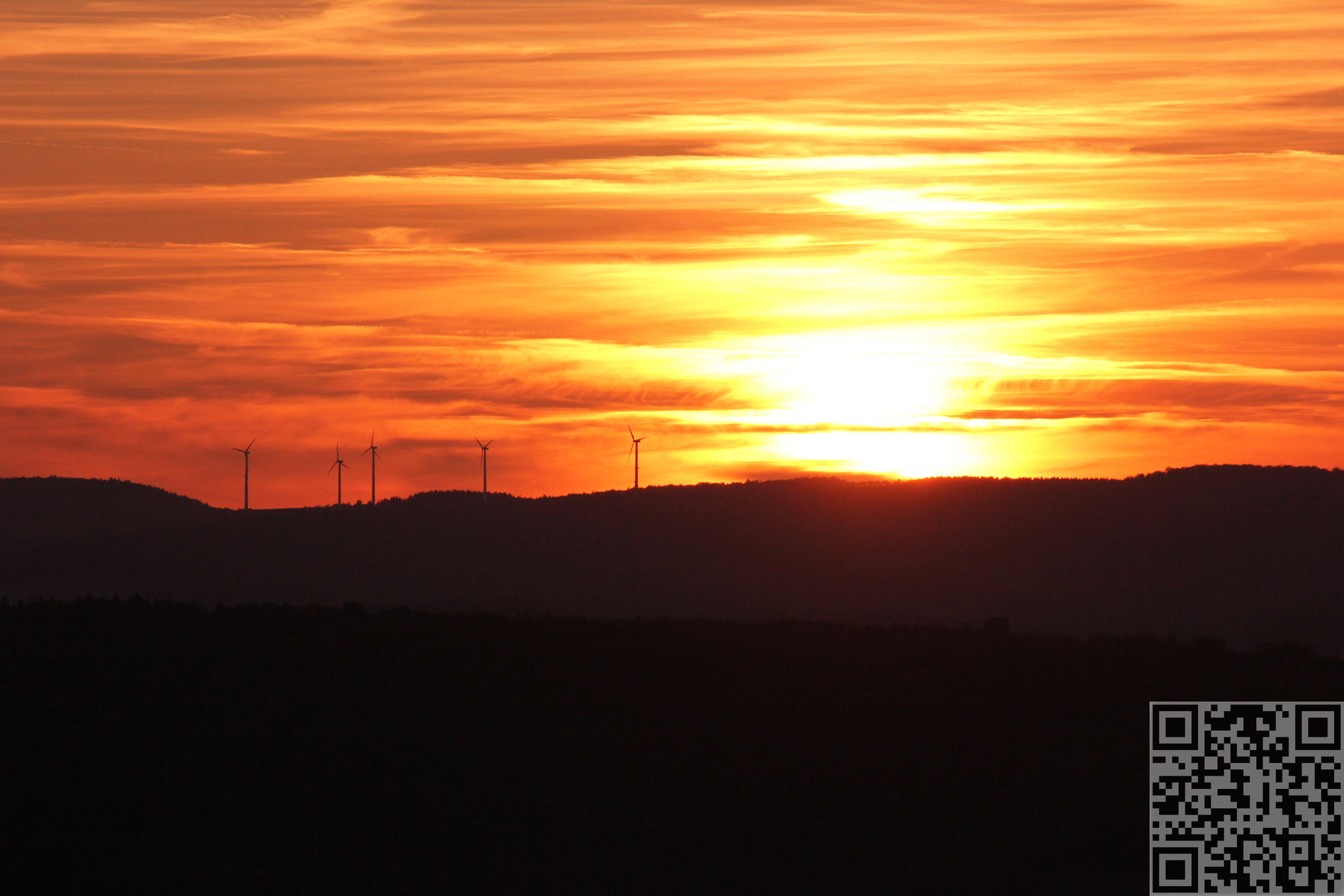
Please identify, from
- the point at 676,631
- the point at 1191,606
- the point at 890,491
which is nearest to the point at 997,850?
the point at 676,631

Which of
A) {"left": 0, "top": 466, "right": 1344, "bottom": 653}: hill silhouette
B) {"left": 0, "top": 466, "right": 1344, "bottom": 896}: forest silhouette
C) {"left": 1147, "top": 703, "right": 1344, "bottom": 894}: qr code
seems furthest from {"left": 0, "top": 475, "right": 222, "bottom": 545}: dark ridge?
{"left": 1147, "top": 703, "right": 1344, "bottom": 894}: qr code

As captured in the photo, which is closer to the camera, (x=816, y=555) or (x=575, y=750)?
(x=575, y=750)

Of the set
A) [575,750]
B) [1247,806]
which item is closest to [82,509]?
[575,750]

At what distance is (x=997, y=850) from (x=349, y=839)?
12.1 metres

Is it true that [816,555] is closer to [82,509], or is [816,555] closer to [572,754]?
[572,754]

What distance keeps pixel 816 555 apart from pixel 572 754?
87038 mm

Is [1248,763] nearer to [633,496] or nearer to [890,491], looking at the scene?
[890,491]

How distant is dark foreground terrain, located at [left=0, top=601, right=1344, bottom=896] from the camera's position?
30.7 meters

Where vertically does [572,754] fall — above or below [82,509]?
below

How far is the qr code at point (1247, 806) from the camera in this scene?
2942cm

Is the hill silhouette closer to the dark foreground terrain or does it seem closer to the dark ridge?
the dark ridge

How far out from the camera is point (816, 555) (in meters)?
123

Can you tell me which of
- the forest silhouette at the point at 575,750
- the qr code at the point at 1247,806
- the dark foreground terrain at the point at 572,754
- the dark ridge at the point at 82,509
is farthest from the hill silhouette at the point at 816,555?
the qr code at the point at 1247,806

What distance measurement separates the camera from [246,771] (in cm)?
3616
